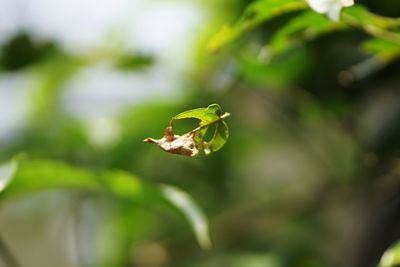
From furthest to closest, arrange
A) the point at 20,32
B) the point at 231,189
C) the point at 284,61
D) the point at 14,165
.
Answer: the point at 231,189 → the point at 20,32 → the point at 284,61 → the point at 14,165

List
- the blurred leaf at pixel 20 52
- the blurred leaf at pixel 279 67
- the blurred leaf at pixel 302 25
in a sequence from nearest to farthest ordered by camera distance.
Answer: the blurred leaf at pixel 302 25
the blurred leaf at pixel 279 67
the blurred leaf at pixel 20 52

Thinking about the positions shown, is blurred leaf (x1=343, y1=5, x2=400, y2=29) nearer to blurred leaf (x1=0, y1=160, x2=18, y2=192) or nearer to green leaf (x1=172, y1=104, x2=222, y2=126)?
green leaf (x1=172, y1=104, x2=222, y2=126)

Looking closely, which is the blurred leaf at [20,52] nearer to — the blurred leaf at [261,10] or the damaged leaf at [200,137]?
the blurred leaf at [261,10]

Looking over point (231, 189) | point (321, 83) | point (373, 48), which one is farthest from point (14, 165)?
point (231, 189)

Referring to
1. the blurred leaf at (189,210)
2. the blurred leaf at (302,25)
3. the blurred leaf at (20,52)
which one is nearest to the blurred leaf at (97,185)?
the blurred leaf at (189,210)

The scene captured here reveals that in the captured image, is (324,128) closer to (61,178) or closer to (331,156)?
(331,156)

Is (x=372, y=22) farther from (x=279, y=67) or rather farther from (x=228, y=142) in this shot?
(x=228, y=142)
